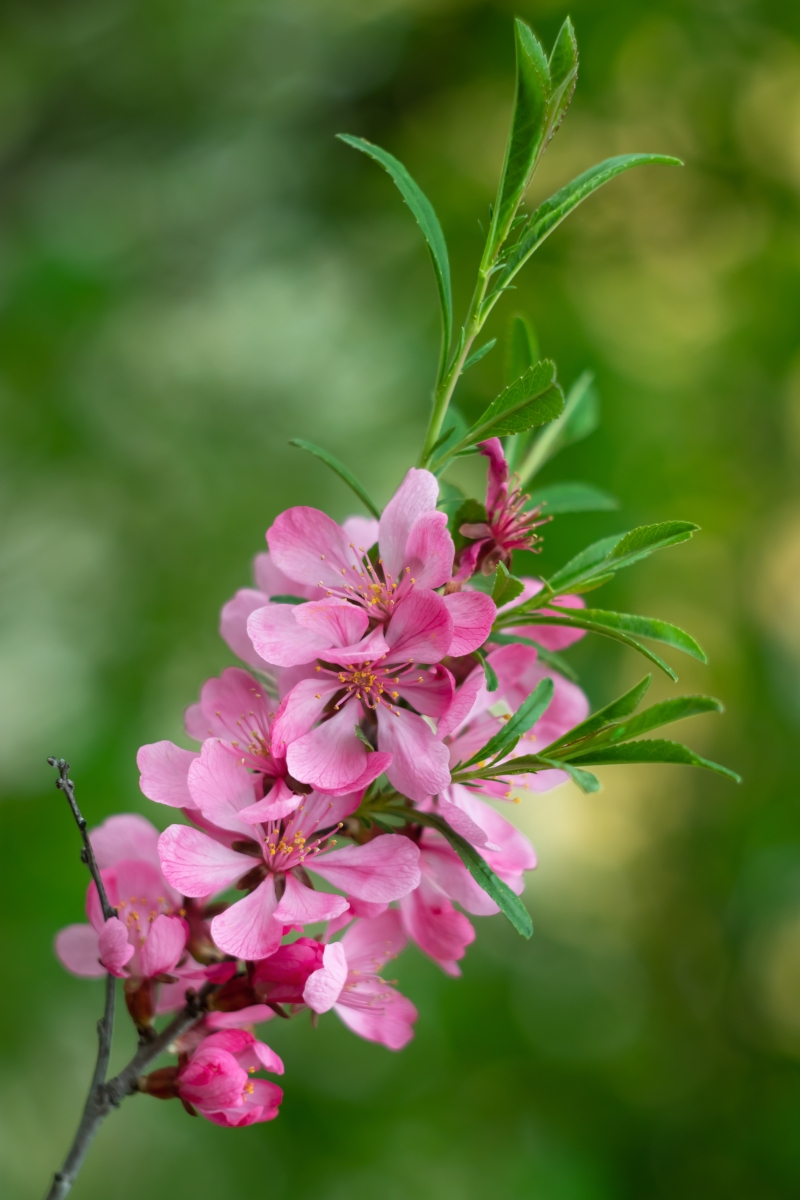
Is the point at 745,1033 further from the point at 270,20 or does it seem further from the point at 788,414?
the point at 270,20

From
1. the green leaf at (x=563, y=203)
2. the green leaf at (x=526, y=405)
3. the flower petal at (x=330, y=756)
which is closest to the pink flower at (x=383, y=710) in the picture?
the flower petal at (x=330, y=756)

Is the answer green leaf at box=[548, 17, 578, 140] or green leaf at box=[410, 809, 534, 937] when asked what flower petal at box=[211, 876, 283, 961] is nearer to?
green leaf at box=[410, 809, 534, 937]

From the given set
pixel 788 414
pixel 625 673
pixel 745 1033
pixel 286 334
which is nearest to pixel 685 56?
pixel 788 414

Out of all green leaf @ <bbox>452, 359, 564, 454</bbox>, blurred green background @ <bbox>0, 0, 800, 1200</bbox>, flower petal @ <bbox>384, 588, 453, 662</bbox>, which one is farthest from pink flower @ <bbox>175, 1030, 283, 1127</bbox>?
blurred green background @ <bbox>0, 0, 800, 1200</bbox>

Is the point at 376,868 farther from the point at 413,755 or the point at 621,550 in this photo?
the point at 621,550

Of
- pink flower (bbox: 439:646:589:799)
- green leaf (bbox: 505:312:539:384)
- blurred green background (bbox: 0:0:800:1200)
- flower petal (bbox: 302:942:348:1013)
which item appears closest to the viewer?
flower petal (bbox: 302:942:348:1013)

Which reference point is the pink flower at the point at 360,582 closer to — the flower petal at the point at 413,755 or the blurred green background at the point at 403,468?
the flower petal at the point at 413,755

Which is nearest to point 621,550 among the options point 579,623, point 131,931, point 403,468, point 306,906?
point 579,623
